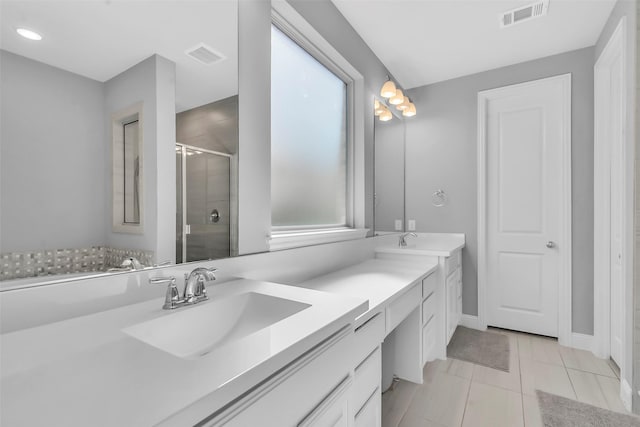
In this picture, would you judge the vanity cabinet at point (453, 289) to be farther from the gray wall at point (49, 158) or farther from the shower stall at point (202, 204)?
the gray wall at point (49, 158)

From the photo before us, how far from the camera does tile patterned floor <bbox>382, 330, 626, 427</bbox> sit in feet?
5.28

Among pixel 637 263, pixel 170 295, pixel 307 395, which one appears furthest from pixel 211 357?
pixel 637 263

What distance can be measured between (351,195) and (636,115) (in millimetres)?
1738

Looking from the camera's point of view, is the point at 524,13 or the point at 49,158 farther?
the point at 524,13

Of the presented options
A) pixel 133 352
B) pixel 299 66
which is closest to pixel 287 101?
pixel 299 66

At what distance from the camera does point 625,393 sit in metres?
1.74

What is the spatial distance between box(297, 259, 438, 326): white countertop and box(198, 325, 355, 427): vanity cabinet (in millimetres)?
204

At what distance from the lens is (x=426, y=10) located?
2.02 m

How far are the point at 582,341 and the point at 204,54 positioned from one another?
11.4 ft

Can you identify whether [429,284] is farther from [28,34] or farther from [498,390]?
[28,34]

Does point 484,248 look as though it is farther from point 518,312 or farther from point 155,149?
point 155,149

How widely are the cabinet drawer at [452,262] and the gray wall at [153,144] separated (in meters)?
1.96

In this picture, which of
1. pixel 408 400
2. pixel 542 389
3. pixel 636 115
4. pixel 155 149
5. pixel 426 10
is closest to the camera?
pixel 155 149

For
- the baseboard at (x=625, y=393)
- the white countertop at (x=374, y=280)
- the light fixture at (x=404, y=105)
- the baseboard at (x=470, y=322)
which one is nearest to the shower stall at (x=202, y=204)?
the white countertop at (x=374, y=280)
